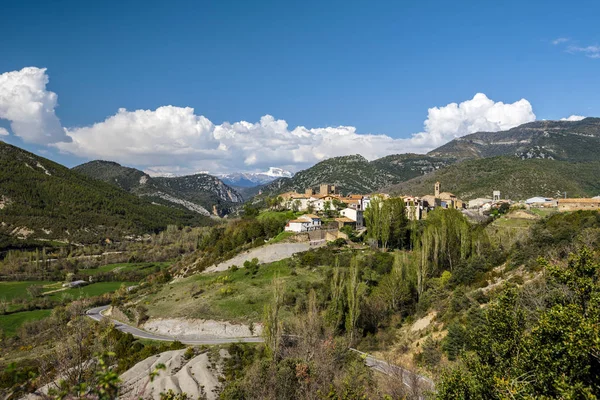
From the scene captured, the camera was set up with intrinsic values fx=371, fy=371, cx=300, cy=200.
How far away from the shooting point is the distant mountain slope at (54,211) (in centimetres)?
15288

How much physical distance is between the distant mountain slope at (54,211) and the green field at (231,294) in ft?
378

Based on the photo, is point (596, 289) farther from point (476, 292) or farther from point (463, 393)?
point (476, 292)

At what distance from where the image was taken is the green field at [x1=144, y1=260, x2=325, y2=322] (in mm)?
44594

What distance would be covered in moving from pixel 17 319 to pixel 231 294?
1949 inches

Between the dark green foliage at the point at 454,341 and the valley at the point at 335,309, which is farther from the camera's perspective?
the dark green foliage at the point at 454,341

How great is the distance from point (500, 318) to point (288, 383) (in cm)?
1232

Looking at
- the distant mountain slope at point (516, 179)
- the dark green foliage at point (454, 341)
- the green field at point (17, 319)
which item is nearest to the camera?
the dark green foliage at point (454, 341)

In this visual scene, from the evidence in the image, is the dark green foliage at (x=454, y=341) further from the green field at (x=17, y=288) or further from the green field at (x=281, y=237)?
the green field at (x=17, y=288)

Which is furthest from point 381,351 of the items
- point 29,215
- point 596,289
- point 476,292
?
point 29,215

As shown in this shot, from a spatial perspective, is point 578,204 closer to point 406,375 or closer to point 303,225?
point 303,225

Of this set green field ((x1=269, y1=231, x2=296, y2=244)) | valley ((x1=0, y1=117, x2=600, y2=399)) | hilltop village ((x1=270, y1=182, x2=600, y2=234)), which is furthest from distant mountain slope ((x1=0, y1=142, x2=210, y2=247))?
green field ((x1=269, y1=231, x2=296, y2=244))

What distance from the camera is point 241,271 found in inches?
2424

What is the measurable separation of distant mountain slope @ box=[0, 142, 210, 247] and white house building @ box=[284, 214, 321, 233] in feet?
388

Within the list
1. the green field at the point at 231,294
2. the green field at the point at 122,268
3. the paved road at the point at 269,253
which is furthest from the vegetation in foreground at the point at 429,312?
the green field at the point at 122,268
